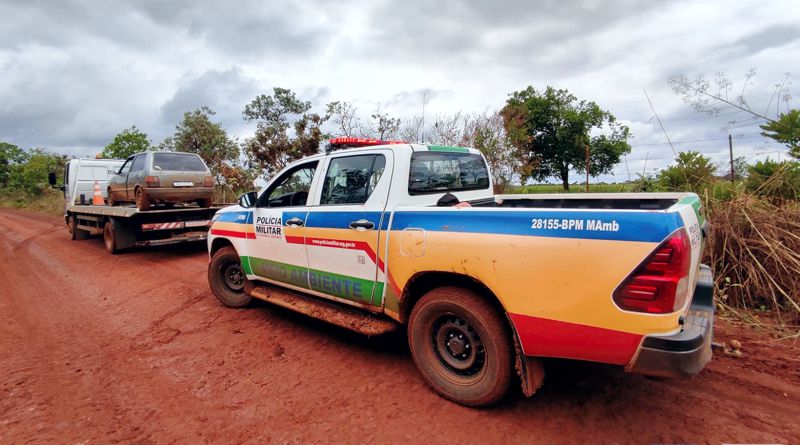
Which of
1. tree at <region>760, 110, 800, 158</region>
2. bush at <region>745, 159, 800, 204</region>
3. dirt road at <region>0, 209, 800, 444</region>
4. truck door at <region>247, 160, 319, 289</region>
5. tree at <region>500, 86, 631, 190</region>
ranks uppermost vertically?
tree at <region>500, 86, 631, 190</region>

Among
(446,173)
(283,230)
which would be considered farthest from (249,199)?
(446,173)

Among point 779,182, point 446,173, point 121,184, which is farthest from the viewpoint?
point 121,184

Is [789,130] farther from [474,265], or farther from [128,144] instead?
[128,144]

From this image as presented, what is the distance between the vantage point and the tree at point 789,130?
502 centimetres

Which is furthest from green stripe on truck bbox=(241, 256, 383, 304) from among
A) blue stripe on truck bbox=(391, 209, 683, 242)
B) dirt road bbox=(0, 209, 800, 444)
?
blue stripe on truck bbox=(391, 209, 683, 242)

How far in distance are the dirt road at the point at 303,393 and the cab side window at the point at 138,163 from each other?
16.9 ft

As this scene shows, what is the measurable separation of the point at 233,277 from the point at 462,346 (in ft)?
11.5

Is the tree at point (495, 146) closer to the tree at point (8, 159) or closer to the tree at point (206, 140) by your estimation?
the tree at point (206, 140)

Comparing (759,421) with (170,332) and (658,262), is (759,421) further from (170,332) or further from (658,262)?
(170,332)

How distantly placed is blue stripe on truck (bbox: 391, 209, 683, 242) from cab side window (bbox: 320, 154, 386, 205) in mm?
776

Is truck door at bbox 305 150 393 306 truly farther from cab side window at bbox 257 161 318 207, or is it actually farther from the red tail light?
the red tail light

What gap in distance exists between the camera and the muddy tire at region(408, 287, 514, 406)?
2592 mm

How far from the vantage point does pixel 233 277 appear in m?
5.20

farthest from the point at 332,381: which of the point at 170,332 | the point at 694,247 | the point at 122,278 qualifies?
the point at 122,278
